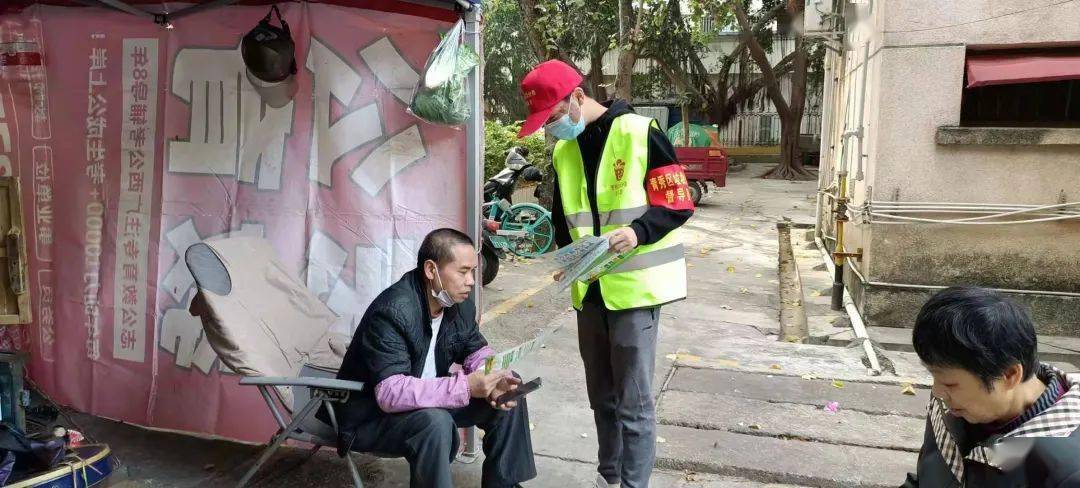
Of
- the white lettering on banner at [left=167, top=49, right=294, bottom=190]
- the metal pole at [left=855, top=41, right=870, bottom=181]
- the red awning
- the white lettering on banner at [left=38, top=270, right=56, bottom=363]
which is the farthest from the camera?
the metal pole at [left=855, top=41, right=870, bottom=181]

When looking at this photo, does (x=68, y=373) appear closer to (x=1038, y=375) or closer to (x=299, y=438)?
(x=299, y=438)

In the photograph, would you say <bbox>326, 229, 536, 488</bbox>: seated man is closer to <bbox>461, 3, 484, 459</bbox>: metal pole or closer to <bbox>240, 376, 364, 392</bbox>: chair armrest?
<bbox>240, 376, 364, 392</bbox>: chair armrest

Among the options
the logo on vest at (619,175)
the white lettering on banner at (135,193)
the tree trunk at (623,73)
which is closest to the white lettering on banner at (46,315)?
the white lettering on banner at (135,193)

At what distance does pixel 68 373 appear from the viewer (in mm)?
3688

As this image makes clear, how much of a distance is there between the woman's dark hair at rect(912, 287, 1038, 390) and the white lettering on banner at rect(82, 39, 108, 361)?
11.7 ft

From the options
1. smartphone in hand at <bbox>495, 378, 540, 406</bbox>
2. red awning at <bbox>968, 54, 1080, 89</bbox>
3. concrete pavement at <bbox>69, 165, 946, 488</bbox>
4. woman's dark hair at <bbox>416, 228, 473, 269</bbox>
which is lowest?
concrete pavement at <bbox>69, 165, 946, 488</bbox>

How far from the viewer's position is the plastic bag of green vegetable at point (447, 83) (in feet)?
9.92

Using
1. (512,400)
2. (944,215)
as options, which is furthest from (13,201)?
(944,215)

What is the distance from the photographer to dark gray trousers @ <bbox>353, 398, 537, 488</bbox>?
2.43 metres

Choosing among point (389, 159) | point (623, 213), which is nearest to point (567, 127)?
point (623, 213)

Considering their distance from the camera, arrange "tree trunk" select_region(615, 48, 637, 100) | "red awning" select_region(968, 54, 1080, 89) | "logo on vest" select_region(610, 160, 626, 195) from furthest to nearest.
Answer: "tree trunk" select_region(615, 48, 637, 100)
"red awning" select_region(968, 54, 1080, 89)
"logo on vest" select_region(610, 160, 626, 195)

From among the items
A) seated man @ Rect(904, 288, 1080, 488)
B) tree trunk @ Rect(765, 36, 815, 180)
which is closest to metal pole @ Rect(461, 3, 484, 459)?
seated man @ Rect(904, 288, 1080, 488)

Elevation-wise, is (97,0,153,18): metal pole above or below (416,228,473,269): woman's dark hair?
above

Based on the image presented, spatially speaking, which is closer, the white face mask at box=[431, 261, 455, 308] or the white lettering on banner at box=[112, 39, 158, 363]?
the white face mask at box=[431, 261, 455, 308]
